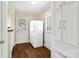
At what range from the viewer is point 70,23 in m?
1.19

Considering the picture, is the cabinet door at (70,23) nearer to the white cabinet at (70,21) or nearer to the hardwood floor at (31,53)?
the white cabinet at (70,21)

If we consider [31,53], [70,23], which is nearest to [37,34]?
[31,53]

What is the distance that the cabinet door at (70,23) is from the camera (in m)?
1.10

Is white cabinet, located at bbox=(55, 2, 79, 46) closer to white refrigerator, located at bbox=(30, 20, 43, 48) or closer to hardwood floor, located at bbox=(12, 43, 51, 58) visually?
hardwood floor, located at bbox=(12, 43, 51, 58)

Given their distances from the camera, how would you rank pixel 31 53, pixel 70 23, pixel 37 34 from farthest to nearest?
1. pixel 37 34
2. pixel 31 53
3. pixel 70 23

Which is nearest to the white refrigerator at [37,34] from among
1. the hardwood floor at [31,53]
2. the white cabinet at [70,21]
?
the hardwood floor at [31,53]

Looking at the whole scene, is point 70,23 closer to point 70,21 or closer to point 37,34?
point 70,21

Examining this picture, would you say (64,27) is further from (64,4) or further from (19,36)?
(19,36)

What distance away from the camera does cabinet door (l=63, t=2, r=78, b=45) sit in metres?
1.10

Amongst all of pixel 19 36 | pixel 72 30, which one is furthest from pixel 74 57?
pixel 19 36

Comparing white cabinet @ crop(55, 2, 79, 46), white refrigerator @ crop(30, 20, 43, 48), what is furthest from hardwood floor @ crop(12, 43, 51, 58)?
white cabinet @ crop(55, 2, 79, 46)

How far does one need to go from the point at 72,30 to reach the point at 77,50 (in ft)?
0.81

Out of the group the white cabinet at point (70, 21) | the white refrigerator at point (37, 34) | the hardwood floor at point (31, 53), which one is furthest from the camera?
the white refrigerator at point (37, 34)

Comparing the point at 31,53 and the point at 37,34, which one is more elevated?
the point at 37,34
